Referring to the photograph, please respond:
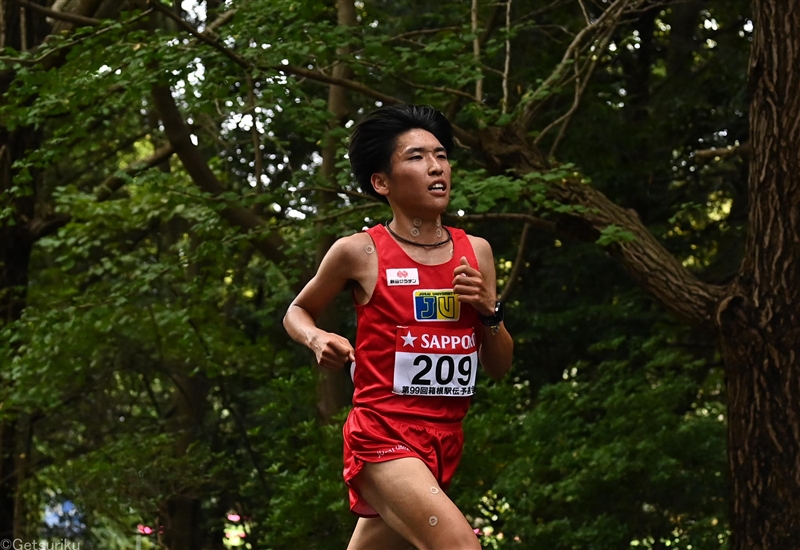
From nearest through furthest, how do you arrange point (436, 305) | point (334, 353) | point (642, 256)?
point (334, 353), point (436, 305), point (642, 256)

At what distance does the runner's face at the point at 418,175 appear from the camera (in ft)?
12.4

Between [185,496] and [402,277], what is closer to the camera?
[402,277]

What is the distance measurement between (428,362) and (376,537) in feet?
2.16

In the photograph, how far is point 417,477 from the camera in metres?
3.48

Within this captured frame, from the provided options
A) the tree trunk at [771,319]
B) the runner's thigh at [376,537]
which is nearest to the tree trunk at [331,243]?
the tree trunk at [771,319]

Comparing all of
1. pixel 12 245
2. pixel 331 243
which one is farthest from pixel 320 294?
pixel 12 245

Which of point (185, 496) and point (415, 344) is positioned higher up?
point (185, 496)

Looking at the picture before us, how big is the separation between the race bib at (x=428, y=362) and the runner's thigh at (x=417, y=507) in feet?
0.79

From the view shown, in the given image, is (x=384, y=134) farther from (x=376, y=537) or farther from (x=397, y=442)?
(x=376, y=537)

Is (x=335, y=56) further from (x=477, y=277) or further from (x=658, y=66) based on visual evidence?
(x=658, y=66)

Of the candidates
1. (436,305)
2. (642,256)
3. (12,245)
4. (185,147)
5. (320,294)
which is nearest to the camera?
(436,305)

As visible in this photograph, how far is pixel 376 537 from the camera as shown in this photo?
3.83 meters

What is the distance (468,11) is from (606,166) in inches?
108

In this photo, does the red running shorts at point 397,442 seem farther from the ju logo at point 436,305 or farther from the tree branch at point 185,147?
the tree branch at point 185,147
